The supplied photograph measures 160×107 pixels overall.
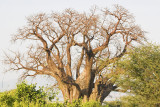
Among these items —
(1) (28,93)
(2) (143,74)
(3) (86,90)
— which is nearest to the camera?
(1) (28,93)

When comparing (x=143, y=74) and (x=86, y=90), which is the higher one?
(x=143, y=74)

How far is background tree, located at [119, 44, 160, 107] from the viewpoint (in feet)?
49.0

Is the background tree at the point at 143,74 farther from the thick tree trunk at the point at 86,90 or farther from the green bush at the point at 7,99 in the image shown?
the green bush at the point at 7,99

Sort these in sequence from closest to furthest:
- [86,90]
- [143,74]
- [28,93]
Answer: [28,93] → [143,74] → [86,90]

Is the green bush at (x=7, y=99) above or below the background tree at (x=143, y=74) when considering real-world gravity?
below

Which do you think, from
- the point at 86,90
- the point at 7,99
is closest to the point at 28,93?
the point at 7,99

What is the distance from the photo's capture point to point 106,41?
20828mm

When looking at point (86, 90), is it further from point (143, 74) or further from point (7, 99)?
point (7, 99)

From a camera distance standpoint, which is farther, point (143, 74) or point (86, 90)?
point (86, 90)

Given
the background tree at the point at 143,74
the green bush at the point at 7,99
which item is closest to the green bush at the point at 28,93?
the green bush at the point at 7,99

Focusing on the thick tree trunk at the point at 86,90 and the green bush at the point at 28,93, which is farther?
the thick tree trunk at the point at 86,90

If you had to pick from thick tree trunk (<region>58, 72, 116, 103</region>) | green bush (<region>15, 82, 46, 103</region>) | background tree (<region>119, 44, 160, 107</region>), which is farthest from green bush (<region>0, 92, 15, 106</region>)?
thick tree trunk (<region>58, 72, 116, 103</region>)

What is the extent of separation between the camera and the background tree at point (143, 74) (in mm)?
14922

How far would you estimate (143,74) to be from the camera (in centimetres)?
1545
